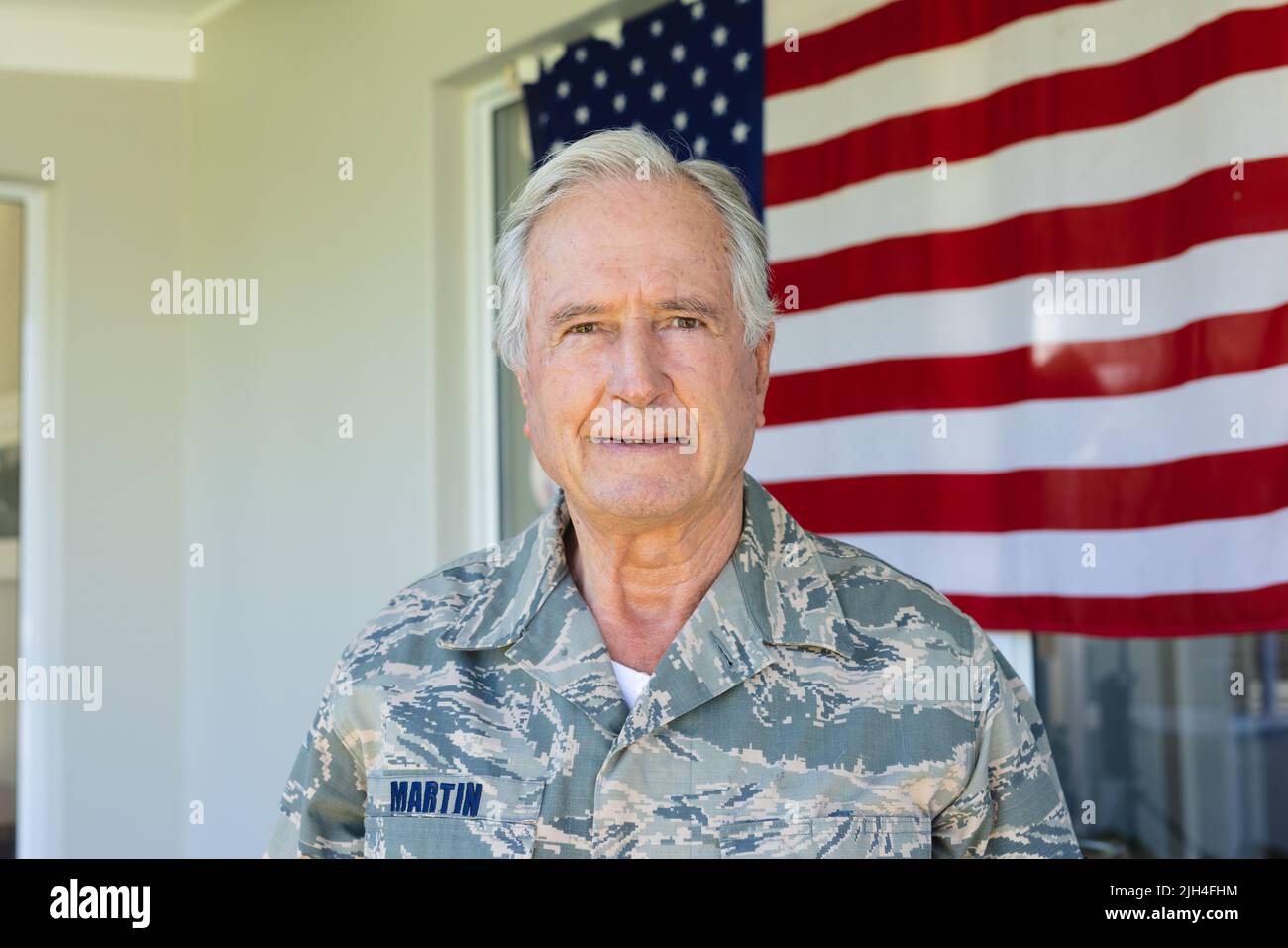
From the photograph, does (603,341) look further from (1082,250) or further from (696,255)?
(1082,250)

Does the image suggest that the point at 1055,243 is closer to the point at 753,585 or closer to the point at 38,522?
the point at 753,585

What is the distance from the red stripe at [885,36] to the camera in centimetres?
269

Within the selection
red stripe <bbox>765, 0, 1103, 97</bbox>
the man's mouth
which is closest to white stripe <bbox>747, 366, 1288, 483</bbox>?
red stripe <bbox>765, 0, 1103, 97</bbox>

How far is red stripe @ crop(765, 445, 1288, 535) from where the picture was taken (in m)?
2.28

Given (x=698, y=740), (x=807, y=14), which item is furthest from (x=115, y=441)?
(x=698, y=740)

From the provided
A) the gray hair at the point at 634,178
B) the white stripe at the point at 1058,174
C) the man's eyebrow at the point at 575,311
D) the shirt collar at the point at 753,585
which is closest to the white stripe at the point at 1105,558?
the white stripe at the point at 1058,174

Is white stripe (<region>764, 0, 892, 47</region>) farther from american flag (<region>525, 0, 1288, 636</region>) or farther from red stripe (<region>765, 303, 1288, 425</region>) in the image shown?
red stripe (<region>765, 303, 1288, 425</region>)

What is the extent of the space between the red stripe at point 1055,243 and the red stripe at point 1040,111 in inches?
6.0

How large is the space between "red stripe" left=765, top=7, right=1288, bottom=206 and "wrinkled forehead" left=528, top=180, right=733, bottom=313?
1157mm

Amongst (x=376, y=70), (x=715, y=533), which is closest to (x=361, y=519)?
(x=376, y=70)

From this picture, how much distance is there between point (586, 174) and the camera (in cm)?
162

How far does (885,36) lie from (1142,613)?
1.25m

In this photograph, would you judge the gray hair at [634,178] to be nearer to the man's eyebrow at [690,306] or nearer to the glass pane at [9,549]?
the man's eyebrow at [690,306]
